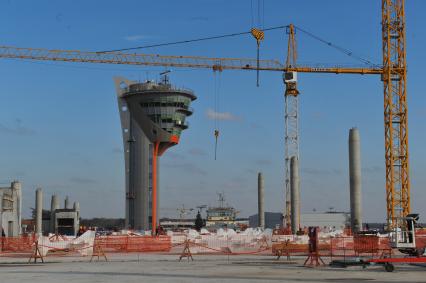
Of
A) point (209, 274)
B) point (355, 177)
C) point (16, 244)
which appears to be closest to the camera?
point (209, 274)

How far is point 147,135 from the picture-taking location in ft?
481

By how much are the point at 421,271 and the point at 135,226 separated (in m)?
123

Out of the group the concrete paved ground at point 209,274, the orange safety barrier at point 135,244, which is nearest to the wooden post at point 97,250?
the orange safety barrier at point 135,244

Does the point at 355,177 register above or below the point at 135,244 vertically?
above

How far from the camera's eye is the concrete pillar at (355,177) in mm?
79875

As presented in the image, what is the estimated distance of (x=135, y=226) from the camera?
14850cm

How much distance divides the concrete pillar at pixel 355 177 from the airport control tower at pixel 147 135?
69.6m

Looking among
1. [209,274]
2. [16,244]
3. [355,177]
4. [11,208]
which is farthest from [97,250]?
[355,177]

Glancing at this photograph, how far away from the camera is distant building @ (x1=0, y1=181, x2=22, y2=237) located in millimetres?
78713

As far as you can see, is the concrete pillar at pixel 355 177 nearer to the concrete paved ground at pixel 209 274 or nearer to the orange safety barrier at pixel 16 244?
the orange safety barrier at pixel 16 244

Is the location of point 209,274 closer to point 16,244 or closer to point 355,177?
point 16,244

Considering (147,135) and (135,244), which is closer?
(135,244)

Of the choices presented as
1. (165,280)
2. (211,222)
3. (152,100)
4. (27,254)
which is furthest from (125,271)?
(211,222)

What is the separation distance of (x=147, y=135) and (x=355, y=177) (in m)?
74.3
